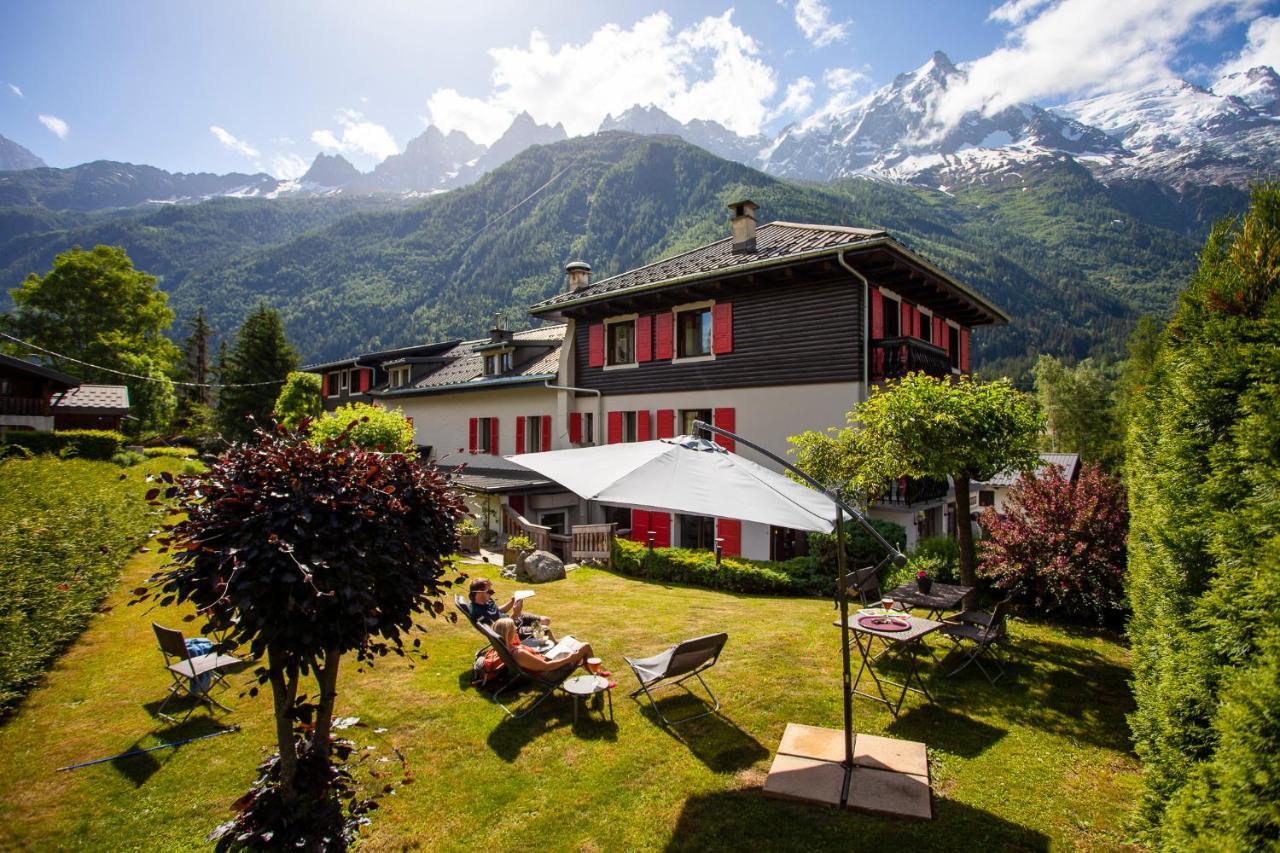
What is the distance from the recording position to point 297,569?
3135 millimetres

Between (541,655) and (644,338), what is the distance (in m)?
12.8

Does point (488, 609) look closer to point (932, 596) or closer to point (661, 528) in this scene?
point (932, 596)

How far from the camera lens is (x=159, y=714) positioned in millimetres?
5840

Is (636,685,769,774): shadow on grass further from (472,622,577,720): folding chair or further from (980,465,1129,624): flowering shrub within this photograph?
(980,465,1129,624): flowering shrub

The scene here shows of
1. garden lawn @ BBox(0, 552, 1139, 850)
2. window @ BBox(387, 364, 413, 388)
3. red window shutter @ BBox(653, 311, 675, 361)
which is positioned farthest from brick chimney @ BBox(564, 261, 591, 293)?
garden lawn @ BBox(0, 552, 1139, 850)

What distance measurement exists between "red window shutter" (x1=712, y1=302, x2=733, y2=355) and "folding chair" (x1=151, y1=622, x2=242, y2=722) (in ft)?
42.7

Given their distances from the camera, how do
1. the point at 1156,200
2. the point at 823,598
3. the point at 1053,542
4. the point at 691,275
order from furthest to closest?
→ the point at 1156,200 < the point at 691,275 < the point at 823,598 < the point at 1053,542

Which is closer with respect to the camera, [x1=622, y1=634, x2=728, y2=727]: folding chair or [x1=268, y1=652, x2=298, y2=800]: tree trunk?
[x1=268, y1=652, x2=298, y2=800]: tree trunk

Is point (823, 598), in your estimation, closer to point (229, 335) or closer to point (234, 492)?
point (234, 492)

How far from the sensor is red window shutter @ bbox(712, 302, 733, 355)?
1636 cm

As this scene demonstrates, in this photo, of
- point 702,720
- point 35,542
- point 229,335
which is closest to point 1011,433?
point 702,720

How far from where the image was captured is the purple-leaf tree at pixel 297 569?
313 centimetres

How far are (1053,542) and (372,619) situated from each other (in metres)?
9.70

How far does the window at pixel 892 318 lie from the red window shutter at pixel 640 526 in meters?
8.17
